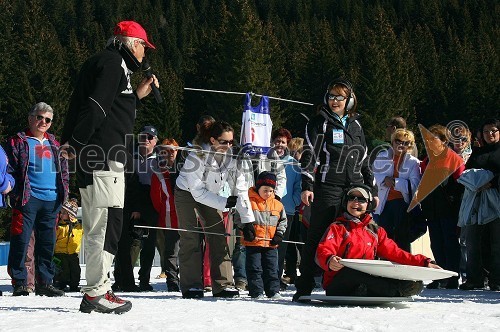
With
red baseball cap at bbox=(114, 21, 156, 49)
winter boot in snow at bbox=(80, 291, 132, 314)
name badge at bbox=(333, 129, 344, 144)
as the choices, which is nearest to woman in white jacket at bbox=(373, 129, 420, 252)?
name badge at bbox=(333, 129, 344, 144)

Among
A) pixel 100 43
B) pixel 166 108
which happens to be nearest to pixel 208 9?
pixel 100 43

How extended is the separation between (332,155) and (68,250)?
4387mm

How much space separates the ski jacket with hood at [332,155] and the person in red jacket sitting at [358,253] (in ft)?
0.59

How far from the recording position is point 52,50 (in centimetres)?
6788

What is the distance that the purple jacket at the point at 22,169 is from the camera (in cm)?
765

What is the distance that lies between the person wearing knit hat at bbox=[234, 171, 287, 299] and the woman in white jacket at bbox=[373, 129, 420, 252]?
1730 mm

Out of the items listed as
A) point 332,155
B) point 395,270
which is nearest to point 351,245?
point 395,270

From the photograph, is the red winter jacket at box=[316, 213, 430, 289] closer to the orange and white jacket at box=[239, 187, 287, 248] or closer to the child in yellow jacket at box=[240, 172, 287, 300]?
the child in yellow jacket at box=[240, 172, 287, 300]

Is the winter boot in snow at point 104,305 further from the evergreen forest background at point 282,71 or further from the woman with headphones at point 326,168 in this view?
the evergreen forest background at point 282,71

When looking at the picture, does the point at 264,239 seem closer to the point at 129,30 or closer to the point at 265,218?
the point at 265,218

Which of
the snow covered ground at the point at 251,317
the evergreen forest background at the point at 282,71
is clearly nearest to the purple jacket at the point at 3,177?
the snow covered ground at the point at 251,317

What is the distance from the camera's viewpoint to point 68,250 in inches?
387

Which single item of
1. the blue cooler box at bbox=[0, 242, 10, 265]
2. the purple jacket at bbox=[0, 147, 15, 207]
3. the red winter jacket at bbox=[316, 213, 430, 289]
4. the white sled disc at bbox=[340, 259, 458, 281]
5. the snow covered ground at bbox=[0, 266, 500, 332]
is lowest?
the blue cooler box at bbox=[0, 242, 10, 265]

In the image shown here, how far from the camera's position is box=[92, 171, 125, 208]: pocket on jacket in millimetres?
5273
